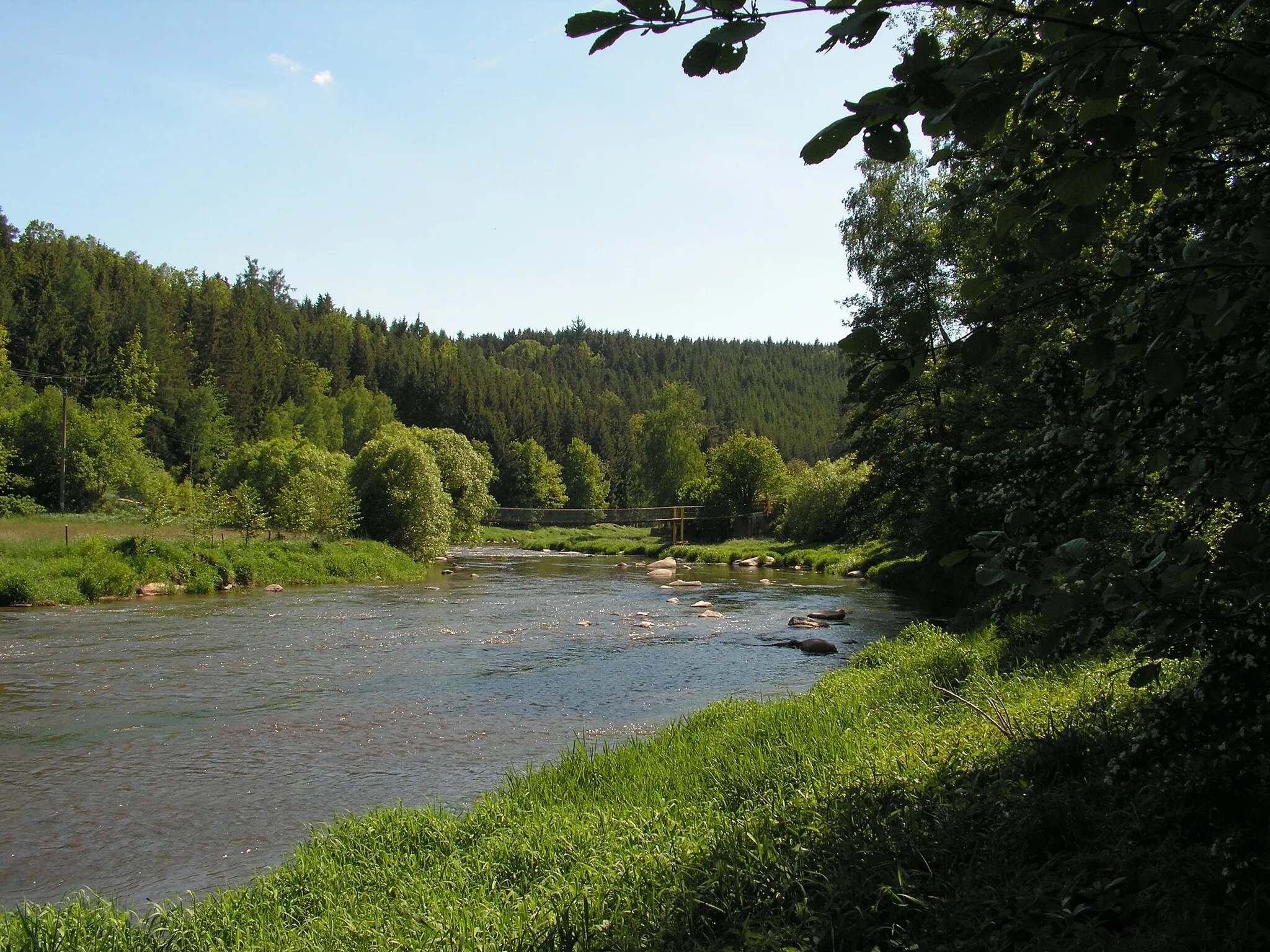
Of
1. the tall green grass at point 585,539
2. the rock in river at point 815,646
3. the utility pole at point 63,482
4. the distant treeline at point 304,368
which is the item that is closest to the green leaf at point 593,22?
the rock in river at point 815,646

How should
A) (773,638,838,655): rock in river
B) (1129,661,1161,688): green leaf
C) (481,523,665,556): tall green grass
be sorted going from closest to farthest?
(1129,661,1161,688): green leaf < (773,638,838,655): rock in river < (481,523,665,556): tall green grass

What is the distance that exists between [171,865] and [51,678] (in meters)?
9.22

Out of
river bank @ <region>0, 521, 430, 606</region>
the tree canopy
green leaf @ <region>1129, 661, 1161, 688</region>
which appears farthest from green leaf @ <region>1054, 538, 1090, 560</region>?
river bank @ <region>0, 521, 430, 606</region>

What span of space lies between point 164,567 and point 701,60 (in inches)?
1184

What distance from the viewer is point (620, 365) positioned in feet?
627

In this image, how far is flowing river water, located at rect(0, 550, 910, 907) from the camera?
26.2 feet

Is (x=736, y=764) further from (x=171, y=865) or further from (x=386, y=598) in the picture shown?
(x=386, y=598)

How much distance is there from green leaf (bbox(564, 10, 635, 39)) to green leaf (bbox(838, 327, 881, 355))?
2.71ft

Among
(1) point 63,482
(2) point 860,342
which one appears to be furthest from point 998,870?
(1) point 63,482

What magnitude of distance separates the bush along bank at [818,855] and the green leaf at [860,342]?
2.25 m

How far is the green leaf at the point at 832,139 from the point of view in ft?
6.21

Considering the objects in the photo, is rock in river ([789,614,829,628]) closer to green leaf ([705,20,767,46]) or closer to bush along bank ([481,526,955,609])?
bush along bank ([481,526,955,609])

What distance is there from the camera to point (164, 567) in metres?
27.9

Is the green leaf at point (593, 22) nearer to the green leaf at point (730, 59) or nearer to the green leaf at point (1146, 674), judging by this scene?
the green leaf at point (730, 59)
